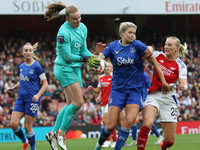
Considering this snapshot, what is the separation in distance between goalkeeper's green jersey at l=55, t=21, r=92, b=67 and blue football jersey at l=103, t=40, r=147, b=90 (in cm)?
65

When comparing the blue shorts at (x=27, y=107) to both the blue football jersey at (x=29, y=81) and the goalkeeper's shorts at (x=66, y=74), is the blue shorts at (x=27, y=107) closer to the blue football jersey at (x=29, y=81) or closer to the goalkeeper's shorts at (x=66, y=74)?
the blue football jersey at (x=29, y=81)

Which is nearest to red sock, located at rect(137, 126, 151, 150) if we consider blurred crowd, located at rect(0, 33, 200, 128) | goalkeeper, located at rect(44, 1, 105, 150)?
goalkeeper, located at rect(44, 1, 105, 150)

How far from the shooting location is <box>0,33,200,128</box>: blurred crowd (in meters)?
16.3

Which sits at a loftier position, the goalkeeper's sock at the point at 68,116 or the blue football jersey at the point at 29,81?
the blue football jersey at the point at 29,81

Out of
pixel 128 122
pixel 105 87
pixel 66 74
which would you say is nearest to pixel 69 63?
pixel 66 74

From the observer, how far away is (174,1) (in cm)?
1952

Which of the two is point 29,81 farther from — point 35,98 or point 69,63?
point 69,63

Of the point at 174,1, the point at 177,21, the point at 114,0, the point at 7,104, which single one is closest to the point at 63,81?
the point at 7,104

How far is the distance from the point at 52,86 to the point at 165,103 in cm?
1201

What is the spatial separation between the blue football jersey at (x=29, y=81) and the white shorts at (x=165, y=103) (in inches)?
101

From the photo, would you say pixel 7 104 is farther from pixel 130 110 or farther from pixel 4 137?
pixel 130 110

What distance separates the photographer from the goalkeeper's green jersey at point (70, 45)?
634 centimetres

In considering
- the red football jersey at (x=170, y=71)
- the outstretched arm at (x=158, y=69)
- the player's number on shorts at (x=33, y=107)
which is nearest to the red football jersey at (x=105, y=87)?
the player's number on shorts at (x=33, y=107)

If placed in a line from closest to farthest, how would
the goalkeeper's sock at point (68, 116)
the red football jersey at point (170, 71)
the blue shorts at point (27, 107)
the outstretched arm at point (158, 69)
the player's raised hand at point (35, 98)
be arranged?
the outstretched arm at point (158, 69) → the red football jersey at point (170, 71) → the goalkeeper's sock at point (68, 116) → the player's raised hand at point (35, 98) → the blue shorts at point (27, 107)
